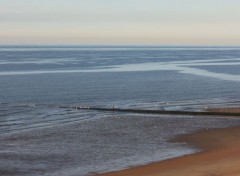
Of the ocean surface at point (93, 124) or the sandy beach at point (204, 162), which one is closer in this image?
the sandy beach at point (204, 162)

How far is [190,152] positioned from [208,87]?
33.2 metres

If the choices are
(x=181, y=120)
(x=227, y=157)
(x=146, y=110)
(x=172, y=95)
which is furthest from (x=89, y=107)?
(x=227, y=157)

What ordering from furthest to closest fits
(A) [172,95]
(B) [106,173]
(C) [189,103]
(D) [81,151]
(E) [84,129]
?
(A) [172,95]
(C) [189,103]
(E) [84,129]
(D) [81,151]
(B) [106,173]

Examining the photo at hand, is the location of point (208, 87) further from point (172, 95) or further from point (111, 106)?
point (111, 106)

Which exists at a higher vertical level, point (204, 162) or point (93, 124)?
point (204, 162)

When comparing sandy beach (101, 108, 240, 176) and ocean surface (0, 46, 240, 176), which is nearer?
sandy beach (101, 108, 240, 176)

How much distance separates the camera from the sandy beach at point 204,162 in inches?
800

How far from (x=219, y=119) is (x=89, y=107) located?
10271 millimetres

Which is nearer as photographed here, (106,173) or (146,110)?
(106,173)

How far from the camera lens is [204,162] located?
22453 mm

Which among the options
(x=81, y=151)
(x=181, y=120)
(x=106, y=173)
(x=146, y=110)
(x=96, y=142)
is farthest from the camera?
(x=146, y=110)

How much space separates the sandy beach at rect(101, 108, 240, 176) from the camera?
20.3 metres

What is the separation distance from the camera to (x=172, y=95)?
50.1 metres

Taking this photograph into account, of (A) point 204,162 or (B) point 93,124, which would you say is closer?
(A) point 204,162
